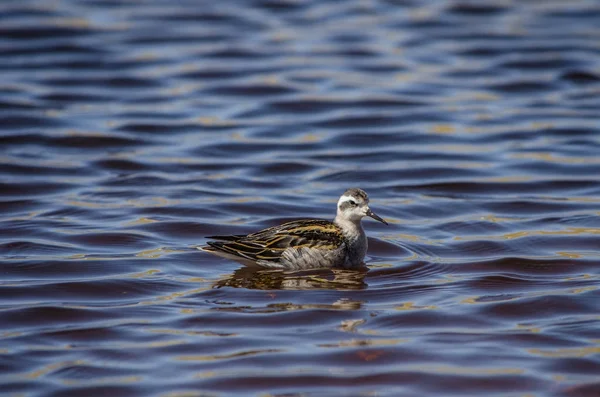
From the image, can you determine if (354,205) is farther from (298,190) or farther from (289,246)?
(298,190)

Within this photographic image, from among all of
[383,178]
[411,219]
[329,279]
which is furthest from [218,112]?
[329,279]

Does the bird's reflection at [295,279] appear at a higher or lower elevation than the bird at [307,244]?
lower

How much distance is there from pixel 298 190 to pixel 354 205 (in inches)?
103

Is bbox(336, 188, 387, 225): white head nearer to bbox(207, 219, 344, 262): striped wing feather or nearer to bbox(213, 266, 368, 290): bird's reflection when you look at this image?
bbox(207, 219, 344, 262): striped wing feather

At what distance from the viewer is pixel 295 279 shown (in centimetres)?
1136

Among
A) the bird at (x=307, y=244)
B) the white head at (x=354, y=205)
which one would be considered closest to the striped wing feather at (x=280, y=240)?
the bird at (x=307, y=244)

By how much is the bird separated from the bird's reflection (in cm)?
9

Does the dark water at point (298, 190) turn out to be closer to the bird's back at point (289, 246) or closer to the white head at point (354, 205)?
the bird's back at point (289, 246)

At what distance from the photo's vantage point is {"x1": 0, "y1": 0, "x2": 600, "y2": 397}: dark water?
9.03 meters

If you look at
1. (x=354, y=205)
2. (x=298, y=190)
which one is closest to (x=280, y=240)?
(x=354, y=205)

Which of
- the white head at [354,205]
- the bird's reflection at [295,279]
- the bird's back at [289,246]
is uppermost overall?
the white head at [354,205]

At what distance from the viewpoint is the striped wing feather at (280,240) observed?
1131cm

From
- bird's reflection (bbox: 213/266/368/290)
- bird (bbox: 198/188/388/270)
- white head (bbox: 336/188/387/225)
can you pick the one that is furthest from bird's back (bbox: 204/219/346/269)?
white head (bbox: 336/188/387/225)

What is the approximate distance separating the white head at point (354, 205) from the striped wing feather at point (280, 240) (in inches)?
8.0
